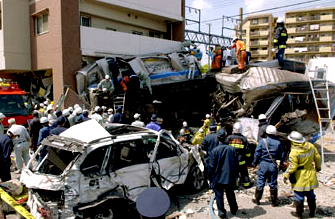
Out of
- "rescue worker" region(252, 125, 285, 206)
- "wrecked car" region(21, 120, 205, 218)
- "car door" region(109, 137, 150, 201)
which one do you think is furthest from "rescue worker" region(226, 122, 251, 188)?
"car door" region(109, 137, 150, 201)

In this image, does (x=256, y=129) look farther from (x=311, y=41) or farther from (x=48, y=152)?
(x=311, y=41)

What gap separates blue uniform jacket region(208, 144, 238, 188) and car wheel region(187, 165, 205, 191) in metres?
1.25

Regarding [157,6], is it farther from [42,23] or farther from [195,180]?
[195,180]

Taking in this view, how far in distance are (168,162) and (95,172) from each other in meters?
1.73

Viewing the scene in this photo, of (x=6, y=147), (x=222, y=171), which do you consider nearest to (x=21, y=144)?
(x=6, y=147)

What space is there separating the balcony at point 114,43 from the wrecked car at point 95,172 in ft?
33.9

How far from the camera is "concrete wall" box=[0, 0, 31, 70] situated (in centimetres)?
1479

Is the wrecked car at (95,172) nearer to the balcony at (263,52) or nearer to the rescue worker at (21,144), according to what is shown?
the rescue worker at (21,144)

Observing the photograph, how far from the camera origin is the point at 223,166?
16.0 feet

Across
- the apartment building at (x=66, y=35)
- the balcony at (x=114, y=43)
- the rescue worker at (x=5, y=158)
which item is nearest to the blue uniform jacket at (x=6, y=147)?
the rescue worker at (x=5, y=158)

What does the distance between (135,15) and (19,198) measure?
53.8ft

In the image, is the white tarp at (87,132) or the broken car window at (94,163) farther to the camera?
the white tarp at (87,132)

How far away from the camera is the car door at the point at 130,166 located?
463 centimetres

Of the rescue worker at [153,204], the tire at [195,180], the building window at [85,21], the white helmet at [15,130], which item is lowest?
the tire at [195,180]
